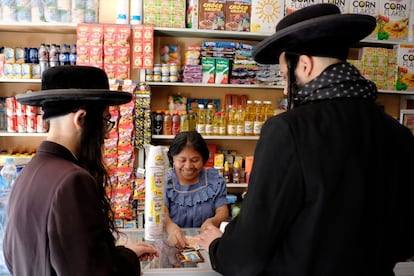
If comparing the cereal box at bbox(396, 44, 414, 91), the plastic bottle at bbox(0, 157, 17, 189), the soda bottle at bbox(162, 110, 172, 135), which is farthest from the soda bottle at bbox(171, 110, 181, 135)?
the cereal box at bbox(396, 44, 414, 91)

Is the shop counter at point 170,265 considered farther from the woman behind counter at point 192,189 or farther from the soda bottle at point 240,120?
the soda bottle at point 240,120

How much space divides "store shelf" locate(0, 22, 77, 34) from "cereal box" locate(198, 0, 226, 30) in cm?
114

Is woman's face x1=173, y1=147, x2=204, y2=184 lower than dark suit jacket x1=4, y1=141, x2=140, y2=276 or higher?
lower

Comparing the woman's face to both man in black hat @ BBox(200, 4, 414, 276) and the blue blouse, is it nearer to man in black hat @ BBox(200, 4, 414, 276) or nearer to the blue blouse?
the blue blouse

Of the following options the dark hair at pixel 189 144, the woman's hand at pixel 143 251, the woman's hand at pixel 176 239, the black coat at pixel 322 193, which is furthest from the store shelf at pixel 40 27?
the black coat at pixel 322 193

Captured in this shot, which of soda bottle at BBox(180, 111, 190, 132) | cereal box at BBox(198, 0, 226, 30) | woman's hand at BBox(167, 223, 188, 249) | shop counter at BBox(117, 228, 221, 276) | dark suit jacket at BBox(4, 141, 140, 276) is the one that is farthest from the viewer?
soda bottle at BBox(180, 111, 190, 132)

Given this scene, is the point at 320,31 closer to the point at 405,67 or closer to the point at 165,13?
the point at 165,13

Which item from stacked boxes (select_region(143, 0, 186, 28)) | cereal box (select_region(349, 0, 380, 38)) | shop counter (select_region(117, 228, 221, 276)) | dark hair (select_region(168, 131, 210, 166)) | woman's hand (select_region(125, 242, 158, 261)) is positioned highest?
cereal box (select_region(349, 0, 380, 38))

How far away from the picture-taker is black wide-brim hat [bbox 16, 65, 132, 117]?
3.87 feet

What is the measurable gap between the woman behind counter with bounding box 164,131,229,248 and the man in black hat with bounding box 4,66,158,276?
1280 millimetres

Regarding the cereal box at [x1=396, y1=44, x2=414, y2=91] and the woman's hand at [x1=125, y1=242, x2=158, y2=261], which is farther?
the cereal box at [x1=396, y1=44, x2=414, y2=91]

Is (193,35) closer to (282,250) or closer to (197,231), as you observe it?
(197,231)

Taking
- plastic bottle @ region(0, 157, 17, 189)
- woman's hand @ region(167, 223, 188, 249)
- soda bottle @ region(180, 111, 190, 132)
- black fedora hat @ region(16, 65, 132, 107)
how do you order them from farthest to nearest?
soda bottle @ region(180, 111, 190, 132) < plastic bottle @ region(0, 157, 17, 189) < woman's hand @ region(167, 223, 188, 249) < black fedora hat @ region(16, 65, 132, 107)

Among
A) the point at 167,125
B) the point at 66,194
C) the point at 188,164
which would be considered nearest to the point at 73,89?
the point at 66,194
